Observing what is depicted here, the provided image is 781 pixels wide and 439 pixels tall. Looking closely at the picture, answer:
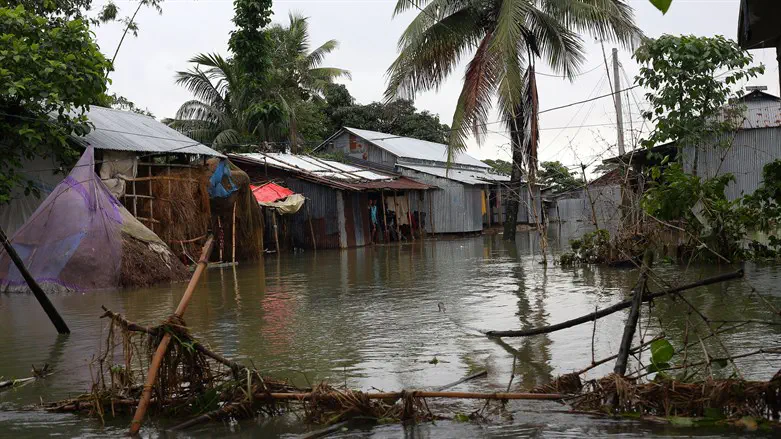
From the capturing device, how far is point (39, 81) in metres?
14.4

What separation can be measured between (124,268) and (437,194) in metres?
19.8

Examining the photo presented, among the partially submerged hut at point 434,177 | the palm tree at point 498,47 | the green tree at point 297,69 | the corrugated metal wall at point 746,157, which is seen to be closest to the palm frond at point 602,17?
the palm tree at point 498,47

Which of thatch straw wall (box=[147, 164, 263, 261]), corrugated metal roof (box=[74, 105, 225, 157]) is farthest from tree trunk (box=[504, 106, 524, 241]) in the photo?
corrugated metal roof (box=[74, 105, 225, 157])

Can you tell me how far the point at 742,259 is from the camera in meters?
13.0

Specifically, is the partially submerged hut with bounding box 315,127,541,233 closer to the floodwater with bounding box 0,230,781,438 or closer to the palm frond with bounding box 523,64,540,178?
the palm frond with bounding box 523,64,540,178

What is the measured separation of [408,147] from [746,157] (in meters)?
19.9

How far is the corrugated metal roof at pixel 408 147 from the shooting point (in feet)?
110

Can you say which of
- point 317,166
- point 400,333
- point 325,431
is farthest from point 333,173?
point 325,431

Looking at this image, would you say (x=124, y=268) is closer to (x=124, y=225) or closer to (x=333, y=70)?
(x=124, y=225)

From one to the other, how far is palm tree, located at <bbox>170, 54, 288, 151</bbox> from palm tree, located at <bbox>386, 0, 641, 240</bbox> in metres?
8.69

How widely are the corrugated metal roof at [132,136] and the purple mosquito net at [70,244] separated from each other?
121 inches

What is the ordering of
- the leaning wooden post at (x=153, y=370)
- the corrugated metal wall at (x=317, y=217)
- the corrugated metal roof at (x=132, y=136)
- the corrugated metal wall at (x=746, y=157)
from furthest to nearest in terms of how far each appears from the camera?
the corrugated metal wall at (x=317, y=217)
the corrugated metal wall at (x=746, y=157)
the corrugated metal roof at (x=132, y=136)
the leaning wooden post at (x=153, y=370)

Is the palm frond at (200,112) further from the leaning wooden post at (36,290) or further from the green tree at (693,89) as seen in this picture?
the leaning wooden post at (36,290)

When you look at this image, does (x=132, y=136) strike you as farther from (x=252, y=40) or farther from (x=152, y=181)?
(x=252, y=40)
